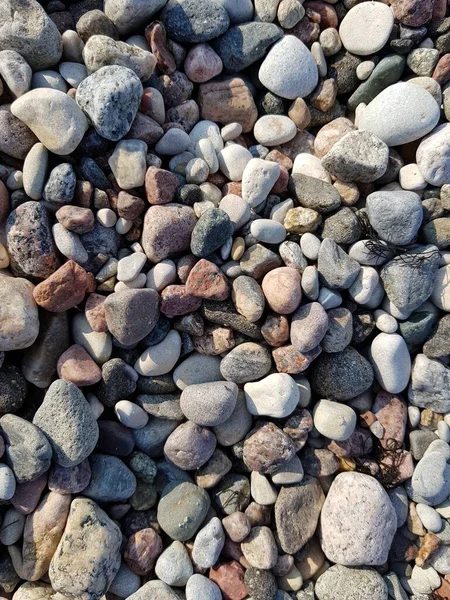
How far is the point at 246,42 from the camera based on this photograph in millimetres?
2529

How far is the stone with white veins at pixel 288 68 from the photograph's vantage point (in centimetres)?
252

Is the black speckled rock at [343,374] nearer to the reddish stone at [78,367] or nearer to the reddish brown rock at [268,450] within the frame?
the reddish brown rock at [268,450]

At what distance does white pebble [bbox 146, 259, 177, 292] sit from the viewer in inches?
89.4

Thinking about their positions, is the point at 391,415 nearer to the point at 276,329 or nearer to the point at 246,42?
the point at 276,329

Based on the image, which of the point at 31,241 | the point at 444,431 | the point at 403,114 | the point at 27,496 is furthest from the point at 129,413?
the point at 403,114

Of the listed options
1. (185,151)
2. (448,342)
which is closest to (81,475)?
(185,151)

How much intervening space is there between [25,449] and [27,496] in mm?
269

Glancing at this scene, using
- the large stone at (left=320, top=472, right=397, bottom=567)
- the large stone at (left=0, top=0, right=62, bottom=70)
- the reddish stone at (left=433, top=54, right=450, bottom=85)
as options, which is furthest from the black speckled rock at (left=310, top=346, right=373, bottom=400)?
the large stone at (left=0, top=0, right=62, bottom=70)

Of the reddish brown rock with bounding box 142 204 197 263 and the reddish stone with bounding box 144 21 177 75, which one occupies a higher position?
the reddish stone with bounding box 144 21 177 75

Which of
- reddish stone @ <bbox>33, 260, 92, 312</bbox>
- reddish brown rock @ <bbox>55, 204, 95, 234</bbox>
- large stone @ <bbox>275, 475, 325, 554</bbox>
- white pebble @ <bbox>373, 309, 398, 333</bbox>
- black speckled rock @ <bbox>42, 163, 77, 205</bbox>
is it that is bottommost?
large stone @ <bbox>275, 475, 325, 554</bbox>

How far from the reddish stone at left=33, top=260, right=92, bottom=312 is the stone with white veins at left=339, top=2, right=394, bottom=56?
212 centimetres

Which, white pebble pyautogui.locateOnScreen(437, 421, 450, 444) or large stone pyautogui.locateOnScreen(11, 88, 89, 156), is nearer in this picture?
large stone pyautogui.locateOnScreen(11, 88, 89, 156)

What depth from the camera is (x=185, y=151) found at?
Result: 97.6 inches

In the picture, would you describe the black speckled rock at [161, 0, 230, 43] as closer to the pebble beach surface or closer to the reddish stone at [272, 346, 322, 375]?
the pebble beach surface
